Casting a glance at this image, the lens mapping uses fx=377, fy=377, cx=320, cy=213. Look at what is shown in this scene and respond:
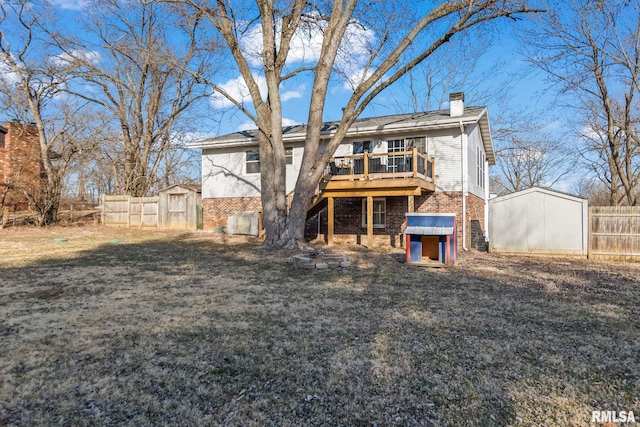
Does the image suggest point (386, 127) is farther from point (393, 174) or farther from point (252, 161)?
point (252, 161)

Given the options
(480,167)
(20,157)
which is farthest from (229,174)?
(20,157)

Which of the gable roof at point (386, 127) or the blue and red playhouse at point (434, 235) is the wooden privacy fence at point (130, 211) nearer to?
the gable roof at point (386, 127)

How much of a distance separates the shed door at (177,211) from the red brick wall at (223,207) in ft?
3.98

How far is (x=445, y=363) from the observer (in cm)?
331

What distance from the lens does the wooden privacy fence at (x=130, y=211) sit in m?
18.4

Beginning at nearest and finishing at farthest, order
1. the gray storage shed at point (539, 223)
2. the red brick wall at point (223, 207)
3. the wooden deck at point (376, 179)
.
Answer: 1. the gray storage shed at point (539, 223)
2. the wooden deck at point (376, 179)
3. the red brick wall at point (223, 207)

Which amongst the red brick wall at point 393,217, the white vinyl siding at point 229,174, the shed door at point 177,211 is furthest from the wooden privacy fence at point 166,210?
the red brick wall at point 393,217

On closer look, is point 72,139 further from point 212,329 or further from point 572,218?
point 572,218

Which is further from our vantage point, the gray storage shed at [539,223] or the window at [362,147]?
the window at [362,147]

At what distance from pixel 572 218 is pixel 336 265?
24.8 ft

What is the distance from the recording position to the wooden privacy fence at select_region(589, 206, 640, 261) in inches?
416

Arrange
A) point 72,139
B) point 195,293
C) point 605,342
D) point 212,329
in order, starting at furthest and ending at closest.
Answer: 1. point 72,139
2. point 195,293
3. point 212,329
4. point 605,342

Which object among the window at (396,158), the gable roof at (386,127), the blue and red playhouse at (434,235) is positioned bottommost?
the blue and red playhouse at (434,235)

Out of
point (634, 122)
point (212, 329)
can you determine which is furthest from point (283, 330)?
point (634, 122)
